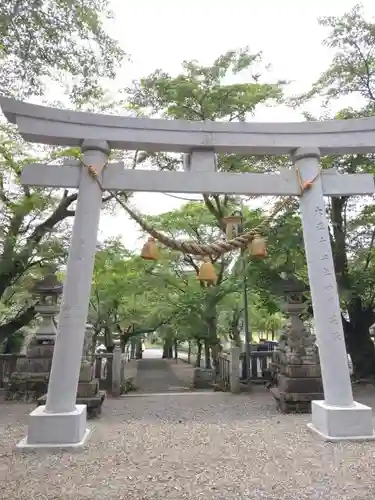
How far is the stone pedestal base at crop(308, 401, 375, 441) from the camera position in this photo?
423 cm

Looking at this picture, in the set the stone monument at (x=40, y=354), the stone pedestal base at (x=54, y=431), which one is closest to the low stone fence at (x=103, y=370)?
the stone monument at (x=40, y=354)

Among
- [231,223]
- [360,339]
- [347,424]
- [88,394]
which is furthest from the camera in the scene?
[360,339]

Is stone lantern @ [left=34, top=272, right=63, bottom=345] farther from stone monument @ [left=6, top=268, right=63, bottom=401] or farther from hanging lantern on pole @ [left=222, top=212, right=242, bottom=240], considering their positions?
hanging lantern on pole @ [left=222, top=212, right=242, bottom=240]

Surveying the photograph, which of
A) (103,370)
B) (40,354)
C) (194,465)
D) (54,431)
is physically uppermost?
(40,354)

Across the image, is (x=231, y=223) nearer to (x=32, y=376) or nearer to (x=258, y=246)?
(x=258, y=246)

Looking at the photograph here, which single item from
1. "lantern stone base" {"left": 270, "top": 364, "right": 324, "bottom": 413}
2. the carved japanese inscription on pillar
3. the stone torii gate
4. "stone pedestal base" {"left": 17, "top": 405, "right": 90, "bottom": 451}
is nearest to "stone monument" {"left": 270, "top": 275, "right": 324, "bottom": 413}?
"lantern stone base" {"left": 270, "top": 364, "right": 324, "bottom": 413}

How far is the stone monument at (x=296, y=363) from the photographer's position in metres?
6.25

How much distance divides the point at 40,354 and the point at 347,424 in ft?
20.3

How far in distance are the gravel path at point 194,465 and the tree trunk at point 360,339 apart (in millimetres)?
4841

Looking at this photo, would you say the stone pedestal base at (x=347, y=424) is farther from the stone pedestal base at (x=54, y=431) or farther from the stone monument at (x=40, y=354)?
the stone monument at (x=40, y=354)

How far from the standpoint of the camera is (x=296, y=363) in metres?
6.56

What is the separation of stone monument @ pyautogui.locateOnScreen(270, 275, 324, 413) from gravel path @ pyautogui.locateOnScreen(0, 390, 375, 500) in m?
0.61

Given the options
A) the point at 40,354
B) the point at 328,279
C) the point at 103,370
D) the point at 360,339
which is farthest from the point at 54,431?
the point at 360,339

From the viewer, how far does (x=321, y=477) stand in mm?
3230
